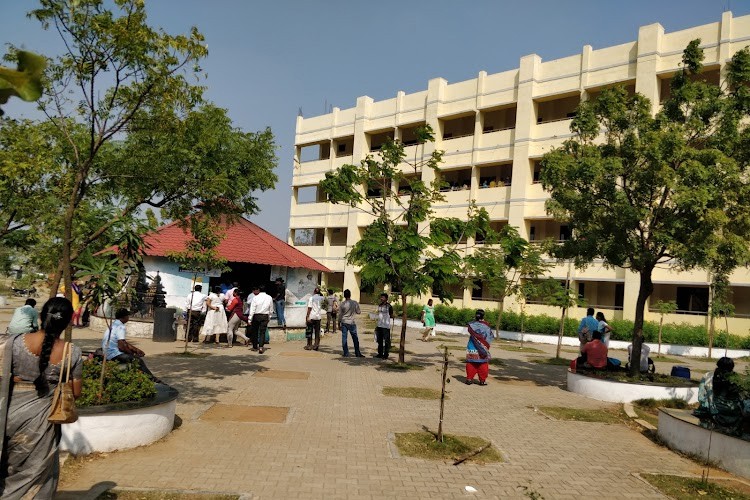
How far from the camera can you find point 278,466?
5.85 m

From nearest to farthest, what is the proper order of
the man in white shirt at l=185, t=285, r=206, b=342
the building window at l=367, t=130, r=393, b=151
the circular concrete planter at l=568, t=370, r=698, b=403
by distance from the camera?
the circular concrete planter at l=568, t=370, r=698, b=403 → the man in white shirt at l=185, t=285, r=206, b=342 → the building window at l=367, t=130, r=393, b=151

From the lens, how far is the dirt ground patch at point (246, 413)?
7762 millimetres

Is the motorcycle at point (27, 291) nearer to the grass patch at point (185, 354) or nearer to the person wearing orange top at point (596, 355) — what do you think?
the grass patch at point (185, 354)

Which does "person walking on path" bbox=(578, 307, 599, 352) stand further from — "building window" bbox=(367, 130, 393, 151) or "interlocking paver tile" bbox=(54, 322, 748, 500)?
"building window" bbox=(367, 130, 393, 151)

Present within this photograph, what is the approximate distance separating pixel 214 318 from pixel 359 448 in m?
10.3

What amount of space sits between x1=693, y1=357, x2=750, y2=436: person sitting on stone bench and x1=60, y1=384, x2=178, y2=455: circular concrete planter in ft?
22.9

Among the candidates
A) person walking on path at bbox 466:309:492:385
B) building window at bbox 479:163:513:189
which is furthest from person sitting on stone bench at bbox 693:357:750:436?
building window at bbox 479:163:513:189

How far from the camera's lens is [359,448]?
6.70m

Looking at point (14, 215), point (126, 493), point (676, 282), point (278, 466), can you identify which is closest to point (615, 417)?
point (278, 466)

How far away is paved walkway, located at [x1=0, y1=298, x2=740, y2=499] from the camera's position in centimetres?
540

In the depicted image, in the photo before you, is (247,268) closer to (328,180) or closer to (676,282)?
(328,180)

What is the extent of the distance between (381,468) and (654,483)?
10.0ft

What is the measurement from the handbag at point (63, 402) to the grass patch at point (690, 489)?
5744 millimetres

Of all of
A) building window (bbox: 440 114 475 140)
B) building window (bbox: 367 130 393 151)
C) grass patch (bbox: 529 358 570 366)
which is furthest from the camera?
building window (bbox: 367 130 393 151)
